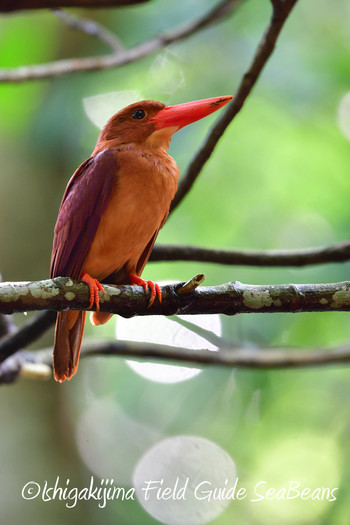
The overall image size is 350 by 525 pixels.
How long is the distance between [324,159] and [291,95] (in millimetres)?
587

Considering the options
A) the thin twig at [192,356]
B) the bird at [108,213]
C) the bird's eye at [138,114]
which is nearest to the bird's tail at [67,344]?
the bird at [108,213]

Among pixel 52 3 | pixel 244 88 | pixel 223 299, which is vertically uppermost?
pixel 244 88

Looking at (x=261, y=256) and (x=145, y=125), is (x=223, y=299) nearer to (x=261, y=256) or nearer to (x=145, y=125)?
(x=261, y=256)

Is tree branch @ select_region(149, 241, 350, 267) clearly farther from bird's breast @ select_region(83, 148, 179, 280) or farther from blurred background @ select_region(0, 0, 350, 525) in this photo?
Result: blurred background @ select_region(0, 0, 350, 525)

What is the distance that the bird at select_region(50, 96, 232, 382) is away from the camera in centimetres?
248

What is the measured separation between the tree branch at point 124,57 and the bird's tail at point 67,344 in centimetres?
153

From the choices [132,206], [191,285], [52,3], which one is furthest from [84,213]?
[52,3]

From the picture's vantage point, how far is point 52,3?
1479 mm

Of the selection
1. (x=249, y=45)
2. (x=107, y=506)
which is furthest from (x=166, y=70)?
(x=107, y=506)

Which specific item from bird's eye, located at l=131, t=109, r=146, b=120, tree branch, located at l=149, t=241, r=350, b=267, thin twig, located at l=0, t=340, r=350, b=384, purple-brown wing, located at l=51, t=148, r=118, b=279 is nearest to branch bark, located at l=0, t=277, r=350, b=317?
purple-brown wing, located at l=51, t=148, r=118, b=279

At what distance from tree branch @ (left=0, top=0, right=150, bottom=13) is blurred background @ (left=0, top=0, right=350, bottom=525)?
2.12 metres

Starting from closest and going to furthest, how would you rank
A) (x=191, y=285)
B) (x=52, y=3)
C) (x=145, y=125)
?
(x=52, y=3)
(x=191, y=285)
(x=145, y=125)

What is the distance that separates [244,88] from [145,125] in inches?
18.9

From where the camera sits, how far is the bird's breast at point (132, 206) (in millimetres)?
2533
